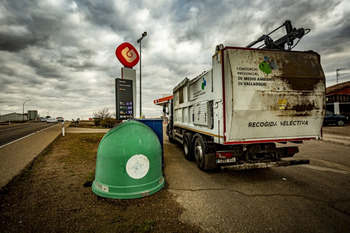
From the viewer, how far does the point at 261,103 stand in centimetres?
382

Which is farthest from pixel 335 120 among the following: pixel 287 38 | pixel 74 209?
pixel 74 209

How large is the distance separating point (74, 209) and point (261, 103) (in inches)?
169

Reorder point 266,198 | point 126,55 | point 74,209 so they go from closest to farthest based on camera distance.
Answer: point 74,209, point 266,198, point 126,55

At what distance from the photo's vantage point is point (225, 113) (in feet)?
12.5

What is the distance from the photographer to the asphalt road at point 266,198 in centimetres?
245

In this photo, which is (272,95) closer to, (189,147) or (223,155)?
(223,155)

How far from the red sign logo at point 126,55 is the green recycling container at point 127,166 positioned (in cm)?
391

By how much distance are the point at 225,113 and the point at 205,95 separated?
116 centimetres

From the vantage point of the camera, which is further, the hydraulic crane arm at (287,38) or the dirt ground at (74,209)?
the hydraulic crane arm at (287,38)

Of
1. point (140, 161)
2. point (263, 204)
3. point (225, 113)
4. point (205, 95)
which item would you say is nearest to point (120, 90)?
point (205, 95)

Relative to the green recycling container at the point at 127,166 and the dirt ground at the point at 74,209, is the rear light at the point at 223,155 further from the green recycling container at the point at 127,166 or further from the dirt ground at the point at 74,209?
the green recycling container at the point at 127,166

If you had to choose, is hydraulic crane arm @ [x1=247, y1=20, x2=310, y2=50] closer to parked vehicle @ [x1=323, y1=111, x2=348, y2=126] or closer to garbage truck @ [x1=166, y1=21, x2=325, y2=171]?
garbage truck @ [x1=166, y1=21, x2=325, y2=171]

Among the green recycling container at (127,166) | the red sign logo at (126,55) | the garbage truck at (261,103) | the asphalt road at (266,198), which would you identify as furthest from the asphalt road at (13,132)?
the garbage truck at (261,103)

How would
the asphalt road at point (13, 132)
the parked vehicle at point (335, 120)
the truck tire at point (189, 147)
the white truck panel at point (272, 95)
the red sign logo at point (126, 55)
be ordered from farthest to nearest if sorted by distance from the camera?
the parked vehicle at point (335, 120) → the asphalt road at point (13, 132) → the red sign logo at point (126, 55) → the truck tire at point (189, 147) → the white truck panel at point (272, 95)
